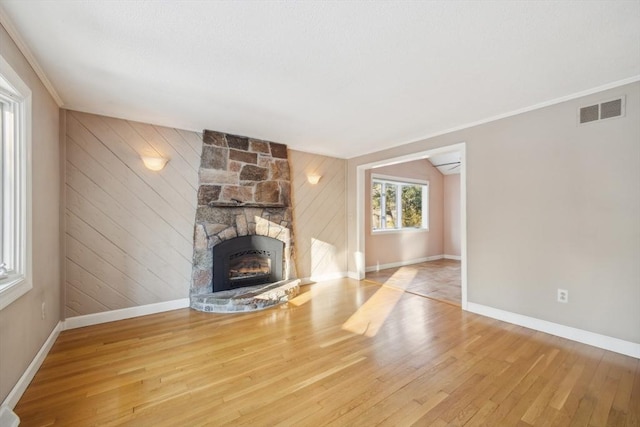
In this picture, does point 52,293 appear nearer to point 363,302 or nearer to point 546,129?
point 363,302

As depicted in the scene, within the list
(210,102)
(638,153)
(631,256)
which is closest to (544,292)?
(631,256)

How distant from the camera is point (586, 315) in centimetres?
257

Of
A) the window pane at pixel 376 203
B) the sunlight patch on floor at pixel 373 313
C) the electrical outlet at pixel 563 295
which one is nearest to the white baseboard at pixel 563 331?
the electrical outlet at pixel 563 295

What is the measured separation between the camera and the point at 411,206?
687cm

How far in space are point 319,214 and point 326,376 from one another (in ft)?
10.3

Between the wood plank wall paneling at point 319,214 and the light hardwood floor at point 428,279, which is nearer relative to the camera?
the light hardwood floor at point 428,279

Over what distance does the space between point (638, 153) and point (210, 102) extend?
3871 mm

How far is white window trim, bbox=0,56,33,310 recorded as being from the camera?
5.88 ft

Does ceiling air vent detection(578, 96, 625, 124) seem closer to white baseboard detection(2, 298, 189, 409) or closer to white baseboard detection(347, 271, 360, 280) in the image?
white baseboard detection(347, 271, 360, 280)

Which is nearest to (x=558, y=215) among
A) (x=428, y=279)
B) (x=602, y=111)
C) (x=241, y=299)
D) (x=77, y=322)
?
(x=602, y=111)

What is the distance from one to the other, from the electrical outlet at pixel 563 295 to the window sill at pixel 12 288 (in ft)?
14.3

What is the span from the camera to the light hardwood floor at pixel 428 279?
4.17 m

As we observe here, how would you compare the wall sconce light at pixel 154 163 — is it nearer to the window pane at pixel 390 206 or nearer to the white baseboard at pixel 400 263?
the white baseboard at pixel 400 263

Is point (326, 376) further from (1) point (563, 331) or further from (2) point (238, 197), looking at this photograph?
(2) point (238, 197)
